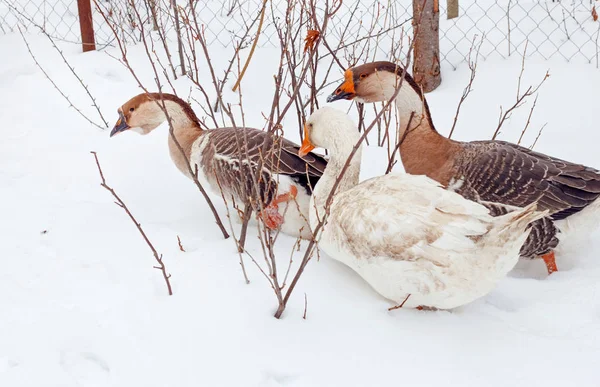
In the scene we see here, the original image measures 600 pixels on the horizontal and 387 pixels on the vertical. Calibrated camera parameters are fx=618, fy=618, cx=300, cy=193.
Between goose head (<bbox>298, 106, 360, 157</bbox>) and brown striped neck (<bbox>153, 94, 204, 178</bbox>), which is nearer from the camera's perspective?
goose head (<bbox>298, 106, 360, 157</bbox>)

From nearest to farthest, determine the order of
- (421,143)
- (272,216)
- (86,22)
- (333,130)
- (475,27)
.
Answer: (272,216), (333,130), (421,143), (86,22), (475,27)

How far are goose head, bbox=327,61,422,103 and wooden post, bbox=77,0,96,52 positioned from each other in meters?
4.10

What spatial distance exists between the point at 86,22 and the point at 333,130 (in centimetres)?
478

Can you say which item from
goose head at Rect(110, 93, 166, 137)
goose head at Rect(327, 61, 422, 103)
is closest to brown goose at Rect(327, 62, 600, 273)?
goose head at Rect(327, 61, 422, 103)

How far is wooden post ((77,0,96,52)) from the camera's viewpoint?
7.05 m

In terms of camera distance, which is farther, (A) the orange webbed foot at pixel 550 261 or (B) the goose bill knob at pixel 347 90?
(B) the goose bill knob at pixel 347 90

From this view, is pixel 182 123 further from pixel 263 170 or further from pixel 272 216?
pixel 272 216

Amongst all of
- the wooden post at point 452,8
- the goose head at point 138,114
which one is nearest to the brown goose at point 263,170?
the goose head at point 138,114

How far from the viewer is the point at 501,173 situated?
3.58m

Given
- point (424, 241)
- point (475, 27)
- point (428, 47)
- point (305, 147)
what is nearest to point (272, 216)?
point (305, 147)

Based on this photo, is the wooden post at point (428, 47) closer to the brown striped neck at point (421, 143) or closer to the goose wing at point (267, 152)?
the brown striped neck at point (421, 143)

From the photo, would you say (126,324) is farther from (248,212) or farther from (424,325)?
(424,325)

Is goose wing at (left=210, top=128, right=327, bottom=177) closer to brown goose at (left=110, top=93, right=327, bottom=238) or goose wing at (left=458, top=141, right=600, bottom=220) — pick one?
brown goose at (left=110, top=93, right=327, bottom=238)

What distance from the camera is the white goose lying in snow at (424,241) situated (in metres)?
2.71
